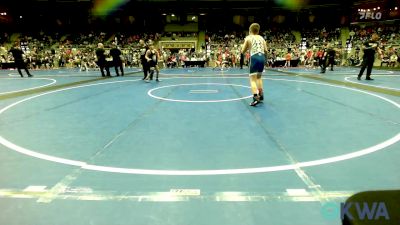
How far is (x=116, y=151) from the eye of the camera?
4.02m

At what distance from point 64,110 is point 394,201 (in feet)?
22.8

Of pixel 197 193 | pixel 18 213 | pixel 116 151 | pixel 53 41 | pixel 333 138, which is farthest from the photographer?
pixel 53 41

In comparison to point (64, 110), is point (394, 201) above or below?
above

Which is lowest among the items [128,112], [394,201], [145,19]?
[128,112]

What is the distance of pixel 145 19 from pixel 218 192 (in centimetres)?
4430

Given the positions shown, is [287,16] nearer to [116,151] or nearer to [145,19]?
[145,19]

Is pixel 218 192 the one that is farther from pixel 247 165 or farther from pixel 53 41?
pixel 53 41

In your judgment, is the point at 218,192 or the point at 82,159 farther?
the point at 82,159

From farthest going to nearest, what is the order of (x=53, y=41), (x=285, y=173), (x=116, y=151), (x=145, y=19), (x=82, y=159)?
(x=145, y=19) → (x=53, y=41) → (x=116, y=151) → (x=82, y=159) → (x=285, y=173)

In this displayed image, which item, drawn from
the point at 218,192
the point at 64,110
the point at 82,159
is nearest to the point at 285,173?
the point at 218,192

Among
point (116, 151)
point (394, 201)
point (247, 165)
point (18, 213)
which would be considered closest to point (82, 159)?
point (116, 151)

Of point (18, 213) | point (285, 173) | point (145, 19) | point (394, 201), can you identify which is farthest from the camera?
point (145, 19)

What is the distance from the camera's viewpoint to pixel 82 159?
3.74 meters

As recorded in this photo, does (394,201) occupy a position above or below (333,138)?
above
